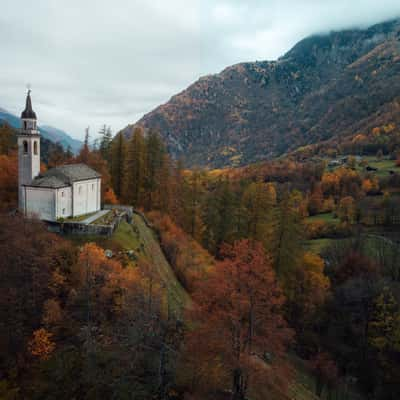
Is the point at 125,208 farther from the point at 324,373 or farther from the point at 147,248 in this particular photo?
the point at 324,373

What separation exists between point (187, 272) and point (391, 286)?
22486 mm

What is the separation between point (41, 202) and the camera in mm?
30422

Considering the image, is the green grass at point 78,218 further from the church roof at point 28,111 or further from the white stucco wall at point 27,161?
the church roof at point 28,111

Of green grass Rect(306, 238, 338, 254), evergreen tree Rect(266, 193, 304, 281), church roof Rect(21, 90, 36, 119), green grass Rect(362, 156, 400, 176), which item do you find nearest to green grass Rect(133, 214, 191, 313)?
evergreen tree Rect(266, 193, 304, 281)

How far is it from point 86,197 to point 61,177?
374 cm

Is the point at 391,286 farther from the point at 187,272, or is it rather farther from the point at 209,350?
the point at 209,350

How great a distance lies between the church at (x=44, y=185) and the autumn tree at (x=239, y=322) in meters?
17.7

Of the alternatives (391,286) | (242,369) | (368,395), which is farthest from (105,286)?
(391,286)

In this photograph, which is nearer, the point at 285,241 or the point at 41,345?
the point at 41,345

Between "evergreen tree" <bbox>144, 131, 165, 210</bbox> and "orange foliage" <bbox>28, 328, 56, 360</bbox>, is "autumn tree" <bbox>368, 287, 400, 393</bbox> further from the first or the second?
"orange foliage" <bbox>28, 328, 56, 360</bbox>

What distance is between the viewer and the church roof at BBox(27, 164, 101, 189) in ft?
100

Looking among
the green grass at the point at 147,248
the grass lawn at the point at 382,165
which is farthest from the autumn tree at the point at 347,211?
the green grass at the point at 147,248

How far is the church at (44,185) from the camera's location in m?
30.3

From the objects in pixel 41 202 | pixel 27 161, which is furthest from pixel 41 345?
pixel 27 161
